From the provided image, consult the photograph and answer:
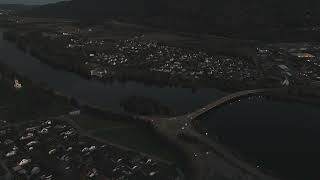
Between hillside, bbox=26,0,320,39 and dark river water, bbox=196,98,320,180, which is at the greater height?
hillside, bbox=26,0,320,39

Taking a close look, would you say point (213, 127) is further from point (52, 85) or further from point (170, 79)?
point (52, 85)

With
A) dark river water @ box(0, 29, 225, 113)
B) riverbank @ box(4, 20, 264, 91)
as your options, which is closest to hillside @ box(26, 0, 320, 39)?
riverbank @ box(4, 20, 264, 91)

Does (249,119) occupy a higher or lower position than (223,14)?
lower

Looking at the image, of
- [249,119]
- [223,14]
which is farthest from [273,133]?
[223,14]

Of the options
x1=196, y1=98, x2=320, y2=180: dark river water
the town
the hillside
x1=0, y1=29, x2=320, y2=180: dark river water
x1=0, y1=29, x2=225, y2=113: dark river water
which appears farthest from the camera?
the hillside

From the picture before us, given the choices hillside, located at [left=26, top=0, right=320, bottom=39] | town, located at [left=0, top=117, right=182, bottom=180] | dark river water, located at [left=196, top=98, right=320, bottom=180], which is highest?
hillside, located at [left=26, top=0, right=320, bottom=39]

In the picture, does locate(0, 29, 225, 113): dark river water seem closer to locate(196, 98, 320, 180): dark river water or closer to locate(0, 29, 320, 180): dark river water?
locate(0, 29, 320, 180): dark river water

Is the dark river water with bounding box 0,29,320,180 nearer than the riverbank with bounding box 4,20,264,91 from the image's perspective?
Yes

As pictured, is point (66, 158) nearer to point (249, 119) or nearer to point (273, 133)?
point (273, 133)
